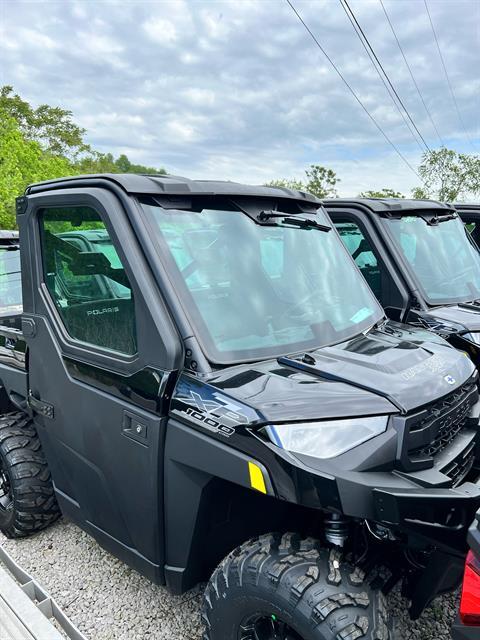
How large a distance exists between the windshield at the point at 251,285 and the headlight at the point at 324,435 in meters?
0.42

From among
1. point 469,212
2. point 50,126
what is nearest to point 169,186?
point 469,212

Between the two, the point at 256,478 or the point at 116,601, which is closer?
the point at 256,478

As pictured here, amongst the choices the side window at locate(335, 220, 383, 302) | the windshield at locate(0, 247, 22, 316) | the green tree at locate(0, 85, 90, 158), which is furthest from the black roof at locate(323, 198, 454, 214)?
the green tree at locate(0, 85, 90, 158)

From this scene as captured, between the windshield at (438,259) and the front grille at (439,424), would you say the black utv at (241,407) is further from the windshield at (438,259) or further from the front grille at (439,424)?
the windshield at (438,259)

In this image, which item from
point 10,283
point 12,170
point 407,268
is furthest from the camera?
point 12,170

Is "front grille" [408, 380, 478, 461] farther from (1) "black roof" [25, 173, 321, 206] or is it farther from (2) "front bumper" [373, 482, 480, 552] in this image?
(1) "black roof" [25, 173, 321, 206]

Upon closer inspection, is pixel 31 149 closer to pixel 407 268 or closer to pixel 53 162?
pixel 53 162

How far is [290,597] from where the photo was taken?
5.36 ft

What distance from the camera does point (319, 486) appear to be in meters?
1.57

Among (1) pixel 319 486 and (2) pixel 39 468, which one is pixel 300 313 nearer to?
(1) pixel 319 486

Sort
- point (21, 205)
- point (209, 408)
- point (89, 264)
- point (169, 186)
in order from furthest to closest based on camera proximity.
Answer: point (21, 205) < point (89, 264) < point (169, 186) < point (209, 408)

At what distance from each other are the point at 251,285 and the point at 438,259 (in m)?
3.14

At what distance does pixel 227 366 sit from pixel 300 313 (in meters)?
0.54

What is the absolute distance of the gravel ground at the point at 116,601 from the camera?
2.41 m
